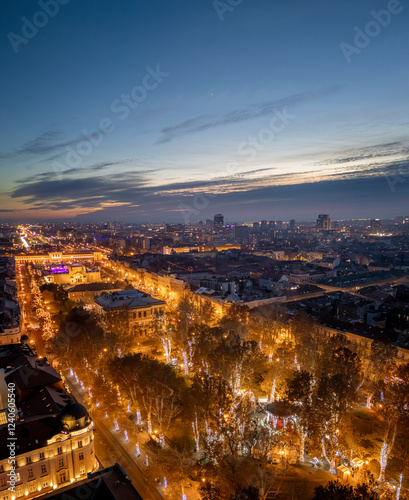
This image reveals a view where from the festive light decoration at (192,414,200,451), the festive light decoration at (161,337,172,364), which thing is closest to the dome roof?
the festive light decoration at (192,414,200,451)

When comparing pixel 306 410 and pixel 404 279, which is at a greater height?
pixel 306 410

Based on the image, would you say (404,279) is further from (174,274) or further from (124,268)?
(124,268)

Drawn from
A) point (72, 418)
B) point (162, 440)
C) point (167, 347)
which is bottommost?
point (167, 347)

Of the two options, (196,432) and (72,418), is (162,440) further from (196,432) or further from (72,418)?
(72,418)

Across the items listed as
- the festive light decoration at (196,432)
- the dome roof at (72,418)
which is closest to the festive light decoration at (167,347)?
the festive light decoration at (196,432)

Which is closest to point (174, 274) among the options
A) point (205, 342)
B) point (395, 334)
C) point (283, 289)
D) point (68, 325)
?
point (283, 289)

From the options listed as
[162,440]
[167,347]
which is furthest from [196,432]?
[167,347]

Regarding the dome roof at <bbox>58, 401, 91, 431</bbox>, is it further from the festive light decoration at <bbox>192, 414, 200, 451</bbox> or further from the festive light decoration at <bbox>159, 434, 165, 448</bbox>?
the festive light decoration at <bbox>192, 414, 200, 451</bbox>

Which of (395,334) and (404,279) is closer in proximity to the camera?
(395,334)
